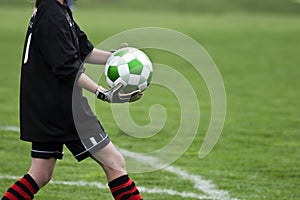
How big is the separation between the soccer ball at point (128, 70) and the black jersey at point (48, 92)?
0.29 meters

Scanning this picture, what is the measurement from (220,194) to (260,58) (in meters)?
12.6

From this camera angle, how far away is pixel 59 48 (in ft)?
13.6

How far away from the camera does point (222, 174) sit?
666 centimetres

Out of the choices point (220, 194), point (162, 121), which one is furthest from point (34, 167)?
point (162, 121)

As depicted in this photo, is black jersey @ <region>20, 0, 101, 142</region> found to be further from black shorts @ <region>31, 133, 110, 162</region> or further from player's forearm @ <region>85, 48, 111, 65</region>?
player's forearm @ <region>85, 48, 111, 65</region>

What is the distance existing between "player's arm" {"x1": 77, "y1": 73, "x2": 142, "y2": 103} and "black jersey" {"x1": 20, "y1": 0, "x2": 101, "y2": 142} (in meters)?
0.06

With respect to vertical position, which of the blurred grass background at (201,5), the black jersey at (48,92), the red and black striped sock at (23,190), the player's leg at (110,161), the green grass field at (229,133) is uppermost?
the black jersey at (48,92)

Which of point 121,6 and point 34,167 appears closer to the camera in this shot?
point 34,167

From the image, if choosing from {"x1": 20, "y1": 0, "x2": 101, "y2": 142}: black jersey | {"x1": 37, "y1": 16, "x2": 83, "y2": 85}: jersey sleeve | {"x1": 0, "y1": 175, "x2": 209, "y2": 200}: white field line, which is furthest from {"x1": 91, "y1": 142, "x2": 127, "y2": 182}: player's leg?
{"x1": 0, "y1": 175, "x2": 209, "y2": 200}: white field line

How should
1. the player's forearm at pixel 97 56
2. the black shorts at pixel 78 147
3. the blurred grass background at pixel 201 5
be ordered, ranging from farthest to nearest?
the blurred grass background at pixel 201 5 → the player's forearm at pixel 97 56 → the black shorts at pixel 78 147

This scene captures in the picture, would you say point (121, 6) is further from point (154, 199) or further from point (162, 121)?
point (154, 199)

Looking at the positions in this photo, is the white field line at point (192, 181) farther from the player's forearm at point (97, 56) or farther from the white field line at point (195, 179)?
the player's forearm at point (97, 56)

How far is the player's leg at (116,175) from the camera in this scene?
4.42 m

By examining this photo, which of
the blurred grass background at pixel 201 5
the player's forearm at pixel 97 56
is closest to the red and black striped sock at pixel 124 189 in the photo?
the player's forearm at pixel 97 56
